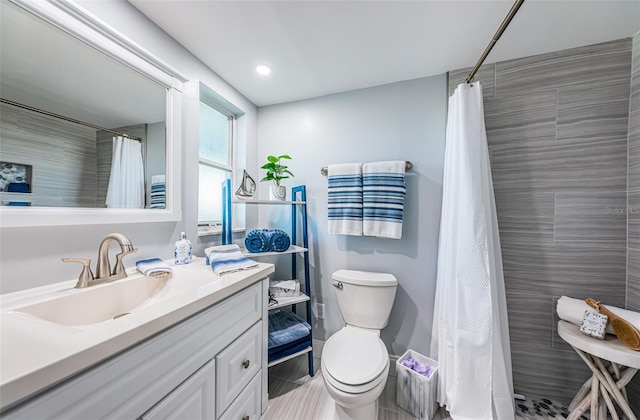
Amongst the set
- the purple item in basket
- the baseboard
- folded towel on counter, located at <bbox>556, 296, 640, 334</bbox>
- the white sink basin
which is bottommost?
the baseboard

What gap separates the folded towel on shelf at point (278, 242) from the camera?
163 cm

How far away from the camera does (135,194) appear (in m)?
1.12

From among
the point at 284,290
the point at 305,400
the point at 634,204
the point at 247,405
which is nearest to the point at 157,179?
the point at 284,290

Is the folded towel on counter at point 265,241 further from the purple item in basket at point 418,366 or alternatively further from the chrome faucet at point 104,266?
the purple item in basket at point 418,366

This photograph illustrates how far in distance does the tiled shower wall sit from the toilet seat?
3.09 feet

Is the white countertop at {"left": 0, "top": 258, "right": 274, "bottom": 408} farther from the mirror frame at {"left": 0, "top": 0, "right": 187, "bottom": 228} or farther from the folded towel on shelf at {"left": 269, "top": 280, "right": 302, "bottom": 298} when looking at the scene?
the folded towel on shelf at {"left": 269, "top": 280, "right": 302, "bottom": 298}

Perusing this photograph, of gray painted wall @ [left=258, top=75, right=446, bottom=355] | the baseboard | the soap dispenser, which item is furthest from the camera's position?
the baseboard

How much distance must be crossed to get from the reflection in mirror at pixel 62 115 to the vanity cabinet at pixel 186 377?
0.68 metres

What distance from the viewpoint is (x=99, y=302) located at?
2.85ft

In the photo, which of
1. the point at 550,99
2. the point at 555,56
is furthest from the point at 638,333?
the point at 555,56

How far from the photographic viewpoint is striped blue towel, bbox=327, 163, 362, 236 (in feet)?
5.61

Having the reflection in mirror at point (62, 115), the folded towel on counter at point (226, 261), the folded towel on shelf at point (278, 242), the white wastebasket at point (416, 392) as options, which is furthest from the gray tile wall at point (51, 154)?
the white wastebasket at point (416, 392)

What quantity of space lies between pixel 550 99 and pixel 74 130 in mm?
2465

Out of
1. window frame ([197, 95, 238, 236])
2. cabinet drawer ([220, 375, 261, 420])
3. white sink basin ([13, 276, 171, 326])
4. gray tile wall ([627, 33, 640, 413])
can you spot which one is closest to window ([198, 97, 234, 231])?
window frame ([197, 95, 238, 236])
